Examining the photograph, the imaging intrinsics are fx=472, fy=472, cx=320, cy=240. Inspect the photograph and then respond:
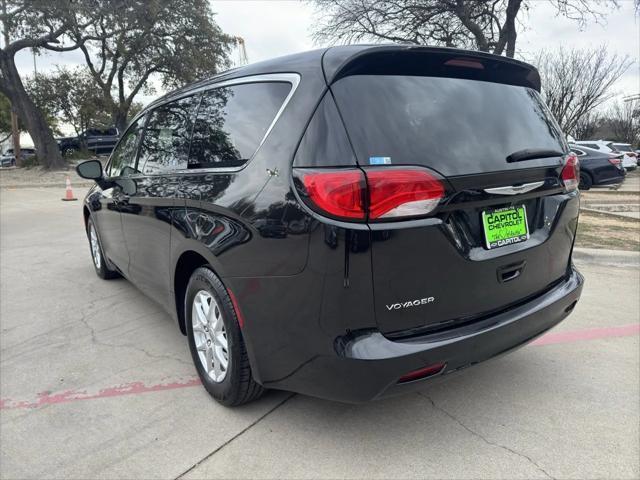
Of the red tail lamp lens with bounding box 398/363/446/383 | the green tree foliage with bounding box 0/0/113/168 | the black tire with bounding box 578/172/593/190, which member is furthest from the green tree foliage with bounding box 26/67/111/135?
the red tail lamp lens with bounding box 398/363/446/383

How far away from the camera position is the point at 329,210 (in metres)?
1.87

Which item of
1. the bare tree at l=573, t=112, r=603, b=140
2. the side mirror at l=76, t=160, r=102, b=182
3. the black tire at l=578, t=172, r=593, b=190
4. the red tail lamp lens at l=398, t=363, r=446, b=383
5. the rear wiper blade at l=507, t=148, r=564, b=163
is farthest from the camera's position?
the bare tree at l=573, t=112, r=603, b=140

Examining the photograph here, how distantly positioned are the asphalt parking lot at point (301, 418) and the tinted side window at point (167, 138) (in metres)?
1.34

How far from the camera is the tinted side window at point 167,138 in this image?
297 cm

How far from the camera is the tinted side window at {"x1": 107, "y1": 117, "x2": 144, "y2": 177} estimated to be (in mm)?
3820

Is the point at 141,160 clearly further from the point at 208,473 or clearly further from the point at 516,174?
the point at 516,174

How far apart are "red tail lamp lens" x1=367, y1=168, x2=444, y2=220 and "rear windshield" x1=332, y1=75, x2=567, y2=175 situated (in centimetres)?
6

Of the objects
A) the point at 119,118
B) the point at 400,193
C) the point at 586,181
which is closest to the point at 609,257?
the point at 400,193

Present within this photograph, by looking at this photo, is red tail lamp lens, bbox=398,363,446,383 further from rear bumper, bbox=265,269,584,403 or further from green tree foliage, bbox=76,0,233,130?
green tree foliage, bbox=76,0,233,130

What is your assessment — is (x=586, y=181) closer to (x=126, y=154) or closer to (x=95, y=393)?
(x=126, y=154)

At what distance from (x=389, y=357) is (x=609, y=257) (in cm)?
521

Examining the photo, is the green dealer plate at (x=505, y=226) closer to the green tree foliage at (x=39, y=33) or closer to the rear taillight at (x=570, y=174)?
the rear taillight at (x=570, y=174)

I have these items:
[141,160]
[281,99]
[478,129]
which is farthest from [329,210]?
[141,160]

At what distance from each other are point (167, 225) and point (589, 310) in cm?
361
